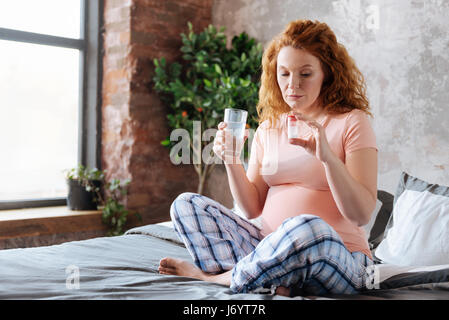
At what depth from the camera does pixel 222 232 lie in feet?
4.82

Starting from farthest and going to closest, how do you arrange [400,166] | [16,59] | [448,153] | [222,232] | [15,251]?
[16,59] → [400,166] → [448,153] → [15,251] → [222,232]

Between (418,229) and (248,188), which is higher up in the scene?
(248,188)

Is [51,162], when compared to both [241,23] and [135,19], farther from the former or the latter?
[241,23]

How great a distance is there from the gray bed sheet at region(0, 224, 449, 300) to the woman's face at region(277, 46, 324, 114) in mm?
603

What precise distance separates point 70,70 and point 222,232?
218 centimetres

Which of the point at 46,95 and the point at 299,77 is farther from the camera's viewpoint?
the point at 46,95

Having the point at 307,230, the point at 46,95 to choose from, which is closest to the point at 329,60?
the point at 307,230

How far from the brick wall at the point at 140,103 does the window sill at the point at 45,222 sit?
287 mm

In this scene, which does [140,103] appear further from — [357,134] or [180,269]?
[357,134]

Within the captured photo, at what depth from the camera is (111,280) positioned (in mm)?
1372

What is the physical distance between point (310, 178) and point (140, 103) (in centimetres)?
186
